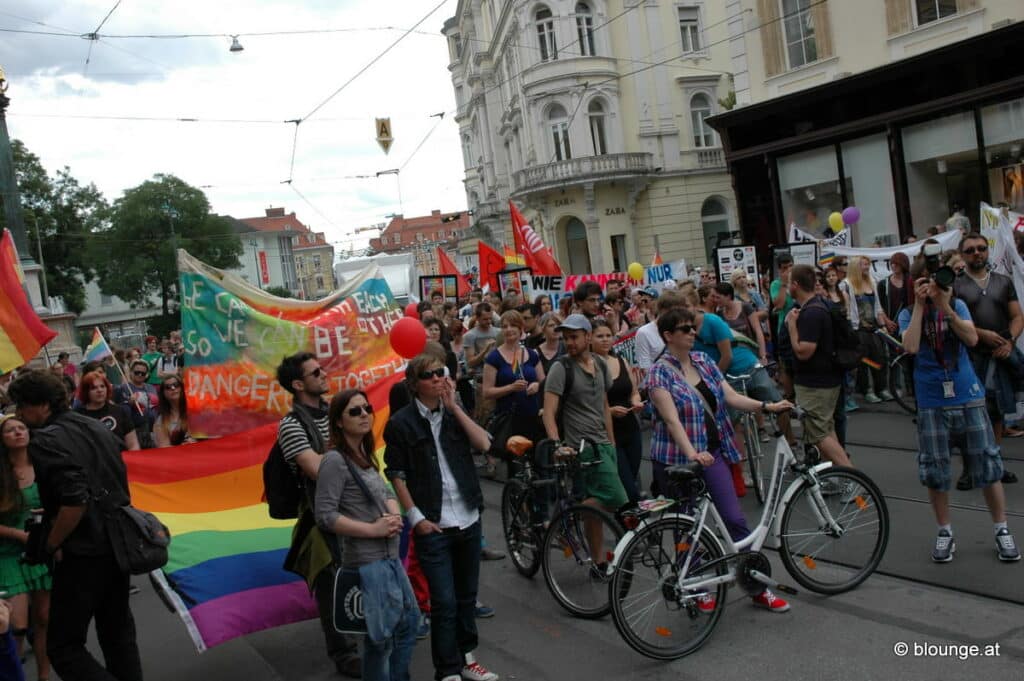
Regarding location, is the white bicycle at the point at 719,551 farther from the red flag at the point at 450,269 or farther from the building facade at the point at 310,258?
the building facade at the point at 310,258

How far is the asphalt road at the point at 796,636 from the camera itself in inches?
186

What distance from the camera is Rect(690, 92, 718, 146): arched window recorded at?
39.8 meters

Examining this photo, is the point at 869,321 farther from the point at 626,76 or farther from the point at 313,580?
the point at 626,76

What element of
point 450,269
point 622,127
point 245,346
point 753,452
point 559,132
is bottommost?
point 753,452

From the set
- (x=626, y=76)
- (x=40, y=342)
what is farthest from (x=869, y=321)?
(x=626, y=76)

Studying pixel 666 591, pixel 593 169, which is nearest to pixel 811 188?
pixel 666 591

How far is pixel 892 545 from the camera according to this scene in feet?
21.2

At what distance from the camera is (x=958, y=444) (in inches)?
238

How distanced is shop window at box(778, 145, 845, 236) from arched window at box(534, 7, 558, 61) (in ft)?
61.7

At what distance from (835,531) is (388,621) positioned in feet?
Answer: 9.35

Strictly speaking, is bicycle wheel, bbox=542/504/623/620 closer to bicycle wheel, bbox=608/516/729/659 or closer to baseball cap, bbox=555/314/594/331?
bicycle wheel, bbox=608/516/729/659

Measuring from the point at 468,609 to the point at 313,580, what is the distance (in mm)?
910

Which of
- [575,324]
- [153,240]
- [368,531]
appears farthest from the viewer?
[153,240]

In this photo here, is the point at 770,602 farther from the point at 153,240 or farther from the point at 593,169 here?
the point at 153,240
